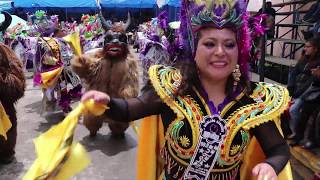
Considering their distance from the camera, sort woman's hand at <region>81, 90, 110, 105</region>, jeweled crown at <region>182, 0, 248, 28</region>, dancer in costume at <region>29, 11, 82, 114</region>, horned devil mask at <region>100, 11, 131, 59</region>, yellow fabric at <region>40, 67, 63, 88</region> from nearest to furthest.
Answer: woman's hand at <region>81, 90, 110, 105</region>, jeweled crown at <region>182, 0, 248, 28</region>, horned devil mask at <region>100, 11, 131, 59</region>, yellow fabric at <region>40, 67, 63, 88</region>, dancer in costume at <region>29, 11, 82, 114</region>

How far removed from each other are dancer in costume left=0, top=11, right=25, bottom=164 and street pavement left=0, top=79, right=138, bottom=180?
25 cm

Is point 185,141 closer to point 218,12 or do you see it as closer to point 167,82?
point 167,82

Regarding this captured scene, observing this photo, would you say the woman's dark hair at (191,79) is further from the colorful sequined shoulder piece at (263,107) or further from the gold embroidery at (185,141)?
the gold embroidery at (185,141)

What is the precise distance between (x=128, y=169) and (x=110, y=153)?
633mm

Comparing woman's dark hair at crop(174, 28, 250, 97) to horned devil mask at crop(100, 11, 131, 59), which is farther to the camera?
horned devil mask at crop(100, 11, 131, 59)

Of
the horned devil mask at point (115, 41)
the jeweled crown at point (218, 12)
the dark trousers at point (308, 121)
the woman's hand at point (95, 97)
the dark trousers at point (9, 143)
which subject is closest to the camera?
the woman's hand at point (95, 97)

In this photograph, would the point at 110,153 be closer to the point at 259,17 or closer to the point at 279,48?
the point at 259,17

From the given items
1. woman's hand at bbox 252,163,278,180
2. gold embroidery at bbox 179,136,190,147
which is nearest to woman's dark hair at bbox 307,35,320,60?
gold embroidery at bbox 179,136,190,147

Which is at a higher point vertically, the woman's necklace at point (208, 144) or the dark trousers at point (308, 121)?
the woman's necklace at point (208, 144)

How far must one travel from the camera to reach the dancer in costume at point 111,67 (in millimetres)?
5738

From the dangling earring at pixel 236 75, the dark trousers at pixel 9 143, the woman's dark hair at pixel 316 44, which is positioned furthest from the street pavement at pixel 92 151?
the dangling earring at pixel 236 75

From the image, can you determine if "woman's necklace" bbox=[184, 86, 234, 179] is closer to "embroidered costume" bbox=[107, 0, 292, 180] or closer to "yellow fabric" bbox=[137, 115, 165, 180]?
"embroidered costume" bbox=[107, 0, 292, 180]

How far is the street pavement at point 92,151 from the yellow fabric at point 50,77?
621mm

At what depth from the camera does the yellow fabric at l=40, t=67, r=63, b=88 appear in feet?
23.9
